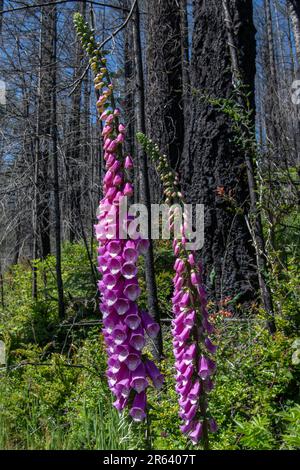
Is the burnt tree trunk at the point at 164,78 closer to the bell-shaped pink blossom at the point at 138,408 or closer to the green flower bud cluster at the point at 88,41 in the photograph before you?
the green flower bud cluster at the point at 88,41

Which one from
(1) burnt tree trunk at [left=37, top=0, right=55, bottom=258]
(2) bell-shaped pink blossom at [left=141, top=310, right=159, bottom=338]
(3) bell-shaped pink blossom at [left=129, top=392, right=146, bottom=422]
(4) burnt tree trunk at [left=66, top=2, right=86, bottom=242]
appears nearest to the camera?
(3) bell-shaped pink blossom at [left=129, top=392, right=146, bottom=422]

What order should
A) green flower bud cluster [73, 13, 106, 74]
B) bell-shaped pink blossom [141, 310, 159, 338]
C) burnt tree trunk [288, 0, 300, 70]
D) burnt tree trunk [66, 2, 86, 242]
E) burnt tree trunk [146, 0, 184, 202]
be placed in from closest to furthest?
bell-shaped pink blossom [141, 310, 159, 338]
green flower bud cluster [73, 13, 106, 74]
burnt tree trunk [288, 0, 300, 70]
burnt tree trunk [66, 2, 86, 242]
burnt tree trunk [146, 0, 184, 202]

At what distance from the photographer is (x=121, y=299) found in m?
2.32

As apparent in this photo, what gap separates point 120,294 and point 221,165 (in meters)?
3.36

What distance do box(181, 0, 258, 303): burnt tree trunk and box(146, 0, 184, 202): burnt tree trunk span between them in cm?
133

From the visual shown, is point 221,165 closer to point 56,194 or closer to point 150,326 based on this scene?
point 56,194

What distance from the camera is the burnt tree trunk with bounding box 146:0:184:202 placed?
23.3 feet

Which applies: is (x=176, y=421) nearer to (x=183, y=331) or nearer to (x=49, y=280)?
(x=183, y=331)

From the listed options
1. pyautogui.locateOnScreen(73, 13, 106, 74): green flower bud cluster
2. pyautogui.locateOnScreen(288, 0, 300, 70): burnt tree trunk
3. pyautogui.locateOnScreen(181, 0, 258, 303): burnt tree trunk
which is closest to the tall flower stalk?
pyautogui.locateOnScreen(73, 13, 106, 74): green flower bud cluster

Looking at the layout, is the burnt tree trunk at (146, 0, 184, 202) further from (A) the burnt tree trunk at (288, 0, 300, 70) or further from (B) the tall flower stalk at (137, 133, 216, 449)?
(B) the tall flower stalk at (137, 133, 216, 449)

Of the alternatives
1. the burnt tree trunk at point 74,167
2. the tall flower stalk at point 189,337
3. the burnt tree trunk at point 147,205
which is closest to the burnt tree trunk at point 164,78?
the burnt tree trunk at point 74,167

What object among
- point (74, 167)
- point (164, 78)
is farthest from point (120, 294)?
point (164, 78)
